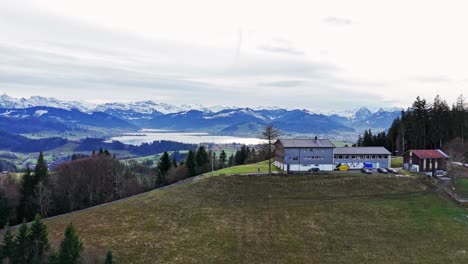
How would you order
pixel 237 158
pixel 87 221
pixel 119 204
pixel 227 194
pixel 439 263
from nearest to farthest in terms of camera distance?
1. pixel 439 263
2. pixel 87 221
3. pixel 119 204
4. pixel 227 194
5. pixel 237 158

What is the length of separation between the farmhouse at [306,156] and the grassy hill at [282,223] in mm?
6063

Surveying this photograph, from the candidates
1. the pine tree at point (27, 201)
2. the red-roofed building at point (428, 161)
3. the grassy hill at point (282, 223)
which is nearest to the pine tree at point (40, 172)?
the pine tree at point (27, 201)

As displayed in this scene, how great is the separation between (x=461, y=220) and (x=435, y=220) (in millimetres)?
3623

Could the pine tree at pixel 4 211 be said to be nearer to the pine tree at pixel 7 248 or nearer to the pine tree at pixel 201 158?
the pine tree at pixel 7 248

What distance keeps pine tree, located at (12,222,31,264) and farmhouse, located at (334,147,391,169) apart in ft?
187

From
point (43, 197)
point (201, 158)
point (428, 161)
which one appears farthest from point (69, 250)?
point (428, 161)

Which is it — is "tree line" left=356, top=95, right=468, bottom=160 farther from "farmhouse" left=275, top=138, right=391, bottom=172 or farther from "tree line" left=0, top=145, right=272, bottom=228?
"tree line" left=0, top=145, right=272, bottom=228

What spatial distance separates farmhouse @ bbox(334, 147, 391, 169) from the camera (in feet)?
244

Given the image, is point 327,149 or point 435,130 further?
point 435,130

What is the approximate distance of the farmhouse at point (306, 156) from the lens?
7100 cm

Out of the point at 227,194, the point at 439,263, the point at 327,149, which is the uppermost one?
the point at 327,149

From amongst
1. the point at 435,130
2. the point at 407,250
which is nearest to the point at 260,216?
the point at 407,250

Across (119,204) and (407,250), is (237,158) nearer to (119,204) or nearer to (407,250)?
(119,204)

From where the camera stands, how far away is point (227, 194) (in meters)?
59.8
